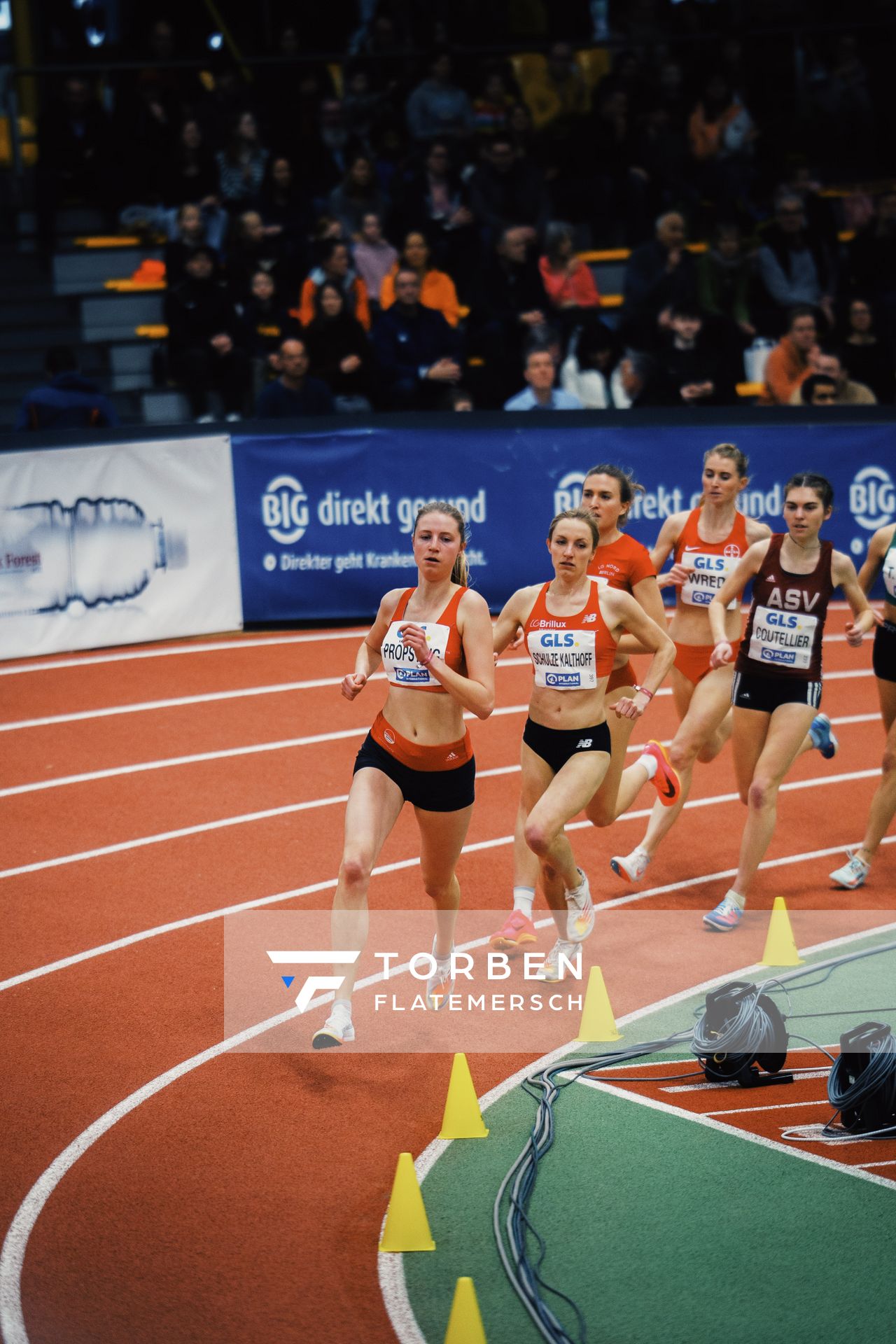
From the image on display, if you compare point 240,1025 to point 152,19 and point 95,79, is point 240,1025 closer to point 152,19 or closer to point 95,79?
point 95,79

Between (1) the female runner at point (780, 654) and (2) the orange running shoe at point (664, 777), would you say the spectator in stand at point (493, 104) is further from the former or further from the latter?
(2) the orange running shoe at point (664, 777)

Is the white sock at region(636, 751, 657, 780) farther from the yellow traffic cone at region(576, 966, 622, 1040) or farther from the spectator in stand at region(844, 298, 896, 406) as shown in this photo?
the spectator in stand at region(844, 298, 896, 406)

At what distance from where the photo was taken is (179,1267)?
16.1ft

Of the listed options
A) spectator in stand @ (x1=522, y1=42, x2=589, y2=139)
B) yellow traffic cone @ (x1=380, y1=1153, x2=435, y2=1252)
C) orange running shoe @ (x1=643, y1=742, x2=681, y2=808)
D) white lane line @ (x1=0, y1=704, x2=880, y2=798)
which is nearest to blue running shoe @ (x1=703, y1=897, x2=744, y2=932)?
orange running shoe @ (x1=643, y1=742, x2=681, y2=808)

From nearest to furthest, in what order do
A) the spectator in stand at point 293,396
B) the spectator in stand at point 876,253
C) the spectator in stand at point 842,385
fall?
the spectator in stand at point 293,396 → the spectator in stand at point 842,385 → the spectator in stand at point 876,253

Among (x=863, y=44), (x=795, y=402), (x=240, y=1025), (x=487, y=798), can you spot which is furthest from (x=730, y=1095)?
(x=863, y=44)

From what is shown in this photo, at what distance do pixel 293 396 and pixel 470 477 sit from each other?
73.8 inches

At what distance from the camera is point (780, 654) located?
785cm

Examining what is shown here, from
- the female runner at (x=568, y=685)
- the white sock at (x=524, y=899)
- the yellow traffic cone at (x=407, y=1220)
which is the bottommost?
the yellow traffic cone at (x=407, y=1220)

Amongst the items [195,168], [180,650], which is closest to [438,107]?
[195,168]

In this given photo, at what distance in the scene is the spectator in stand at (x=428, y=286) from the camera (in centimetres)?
1537

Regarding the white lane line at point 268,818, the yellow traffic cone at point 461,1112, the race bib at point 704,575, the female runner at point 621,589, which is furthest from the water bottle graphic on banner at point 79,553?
the yellow traffic cone at point 461,1112

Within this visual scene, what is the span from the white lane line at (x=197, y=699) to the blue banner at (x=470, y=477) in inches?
68.0

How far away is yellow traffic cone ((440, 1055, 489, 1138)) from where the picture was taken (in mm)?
5730
